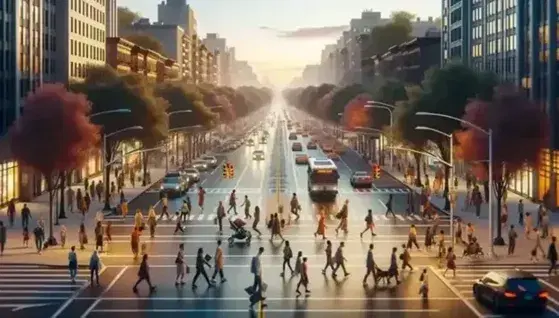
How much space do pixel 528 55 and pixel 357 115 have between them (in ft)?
176

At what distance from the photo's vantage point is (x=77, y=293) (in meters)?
36.2

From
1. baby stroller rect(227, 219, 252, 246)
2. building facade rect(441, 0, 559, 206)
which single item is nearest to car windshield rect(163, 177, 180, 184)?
building facade rect(441, 0, 559, 206)

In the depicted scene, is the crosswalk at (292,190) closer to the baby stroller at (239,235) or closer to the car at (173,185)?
the car at (173,185)

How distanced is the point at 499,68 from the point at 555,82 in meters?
24.0

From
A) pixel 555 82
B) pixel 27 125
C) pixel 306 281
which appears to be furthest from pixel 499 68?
pixel 306 281

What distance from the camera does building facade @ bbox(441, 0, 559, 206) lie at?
70688 mm

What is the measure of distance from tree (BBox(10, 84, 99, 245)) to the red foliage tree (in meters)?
70.2

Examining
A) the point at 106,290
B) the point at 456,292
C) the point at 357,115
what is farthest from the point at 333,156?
the point at 106,290

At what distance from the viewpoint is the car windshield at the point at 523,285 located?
32.0m

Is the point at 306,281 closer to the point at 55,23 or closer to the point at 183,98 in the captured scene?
the point at 55,23

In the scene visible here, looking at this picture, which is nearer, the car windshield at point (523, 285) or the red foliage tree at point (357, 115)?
the car windshield at point (523, 285)

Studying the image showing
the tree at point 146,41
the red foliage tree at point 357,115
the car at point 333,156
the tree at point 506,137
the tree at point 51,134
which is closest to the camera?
the tree at point 506,137

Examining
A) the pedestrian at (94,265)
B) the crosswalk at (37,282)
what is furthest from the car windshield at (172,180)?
the pedestrian at (94,265)

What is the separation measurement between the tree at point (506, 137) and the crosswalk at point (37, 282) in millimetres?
23314
